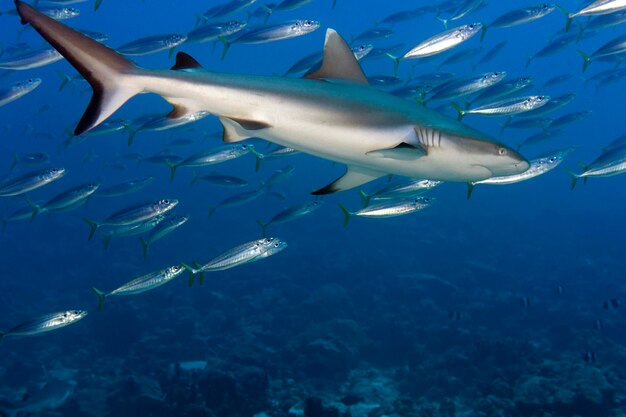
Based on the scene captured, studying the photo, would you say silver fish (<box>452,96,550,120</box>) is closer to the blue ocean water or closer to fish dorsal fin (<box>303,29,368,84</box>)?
the blue ocean water

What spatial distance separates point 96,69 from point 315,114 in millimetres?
1386

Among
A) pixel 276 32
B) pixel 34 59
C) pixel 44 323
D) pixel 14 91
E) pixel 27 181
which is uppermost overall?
pixel 276 32

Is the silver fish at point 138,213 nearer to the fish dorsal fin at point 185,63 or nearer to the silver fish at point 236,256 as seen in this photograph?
the silver fish at point 236,256

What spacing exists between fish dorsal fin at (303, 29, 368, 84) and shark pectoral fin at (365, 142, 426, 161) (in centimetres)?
103

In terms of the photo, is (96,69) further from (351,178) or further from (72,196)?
(72,196)

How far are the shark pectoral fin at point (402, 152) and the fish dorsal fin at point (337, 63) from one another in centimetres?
103

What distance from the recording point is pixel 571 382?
30.9 ft

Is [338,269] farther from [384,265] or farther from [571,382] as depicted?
[571,382]

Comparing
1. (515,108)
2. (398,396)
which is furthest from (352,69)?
(398,396)

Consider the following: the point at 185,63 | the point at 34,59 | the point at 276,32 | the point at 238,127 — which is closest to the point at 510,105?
the point at 276,32

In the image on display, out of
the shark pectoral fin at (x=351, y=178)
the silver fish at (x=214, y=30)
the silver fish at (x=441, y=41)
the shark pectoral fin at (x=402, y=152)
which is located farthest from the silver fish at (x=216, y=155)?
the shark pectoral fin at (x=402, y=152)

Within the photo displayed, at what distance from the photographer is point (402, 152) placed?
2711mm

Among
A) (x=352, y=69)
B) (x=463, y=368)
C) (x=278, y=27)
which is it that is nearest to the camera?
(x=352, y=69)

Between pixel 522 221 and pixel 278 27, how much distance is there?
26.5 meters
